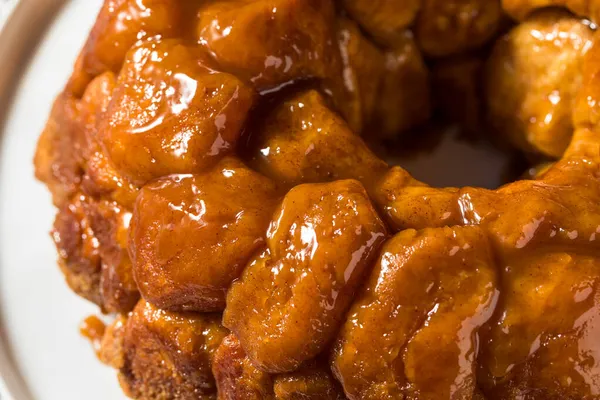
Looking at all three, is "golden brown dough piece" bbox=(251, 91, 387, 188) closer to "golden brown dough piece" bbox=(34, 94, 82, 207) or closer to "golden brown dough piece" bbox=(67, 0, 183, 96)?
"golden brown dough piece" bbox=(67, 0, 183, 96)

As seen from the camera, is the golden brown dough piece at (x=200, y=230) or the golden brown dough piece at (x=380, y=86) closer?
the golden brown dough piece at (x=200, y=230)

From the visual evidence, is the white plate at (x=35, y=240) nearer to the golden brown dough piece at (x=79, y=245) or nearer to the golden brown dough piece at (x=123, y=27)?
the golden brown dough piece at (x=79, y=245)

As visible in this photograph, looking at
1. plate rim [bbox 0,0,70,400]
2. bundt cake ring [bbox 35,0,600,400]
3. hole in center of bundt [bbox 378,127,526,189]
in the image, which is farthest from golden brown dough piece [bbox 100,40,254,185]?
plate rim [bbox 0,0,70,400]

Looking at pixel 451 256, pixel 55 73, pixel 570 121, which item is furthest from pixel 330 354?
pixel 55 73

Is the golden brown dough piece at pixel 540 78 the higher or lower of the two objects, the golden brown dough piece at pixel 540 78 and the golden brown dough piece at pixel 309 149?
the lower

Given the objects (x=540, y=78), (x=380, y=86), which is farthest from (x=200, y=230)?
(x=540, y=78)

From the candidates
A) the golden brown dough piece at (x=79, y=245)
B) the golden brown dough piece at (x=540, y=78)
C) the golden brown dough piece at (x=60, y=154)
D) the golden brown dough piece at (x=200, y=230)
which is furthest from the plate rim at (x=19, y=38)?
the golden brown dough piece at (x=540, y=78)

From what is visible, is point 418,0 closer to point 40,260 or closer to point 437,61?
point 437,61
